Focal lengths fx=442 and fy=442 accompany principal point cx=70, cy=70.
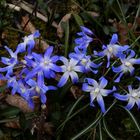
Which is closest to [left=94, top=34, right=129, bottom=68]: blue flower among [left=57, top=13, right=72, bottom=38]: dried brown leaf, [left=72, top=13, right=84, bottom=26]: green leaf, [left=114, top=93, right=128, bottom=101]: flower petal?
[left=114, top=93, right=128, bottom=101]: flower petal

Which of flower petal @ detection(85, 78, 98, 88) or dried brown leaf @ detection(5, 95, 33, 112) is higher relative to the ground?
flower petal @ detection(85, 78, 98, 88)

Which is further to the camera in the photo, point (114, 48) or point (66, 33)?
point (66, 33)

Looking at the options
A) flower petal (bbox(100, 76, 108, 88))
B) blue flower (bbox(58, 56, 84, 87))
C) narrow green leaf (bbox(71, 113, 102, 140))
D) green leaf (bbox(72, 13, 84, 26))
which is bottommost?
narrow green leaf (bbox(71, 113, 102, 140))

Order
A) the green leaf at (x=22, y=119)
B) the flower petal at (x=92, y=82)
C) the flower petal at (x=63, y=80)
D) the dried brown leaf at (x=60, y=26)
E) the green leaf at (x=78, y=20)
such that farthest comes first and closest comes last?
the dried brown leaf at (x=60, y=26) < the green leaf at (x=78, y=20) < the green leaf at (x=22, y=119) < the flower petal at (x=92, y=82) < the flower petal at (x=63, y=80)

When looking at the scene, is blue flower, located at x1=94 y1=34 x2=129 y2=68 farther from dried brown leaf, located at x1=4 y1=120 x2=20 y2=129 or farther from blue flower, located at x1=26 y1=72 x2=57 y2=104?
dried brown leaf, located at x1=4 y1=120 x2=20 y2=129

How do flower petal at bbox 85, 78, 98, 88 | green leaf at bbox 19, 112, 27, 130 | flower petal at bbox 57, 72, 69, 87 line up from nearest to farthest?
flower petal at bbox 57, 72, 69, 87, flower petal at bbox 85, 78, 98, 88, green leaf at bbox 19, 112, 27, 130

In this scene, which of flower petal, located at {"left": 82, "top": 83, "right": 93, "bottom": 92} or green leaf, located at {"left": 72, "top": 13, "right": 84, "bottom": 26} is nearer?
flower petal, located at {"left": 82, "top": 83, "right": 93, "bottom": 92}

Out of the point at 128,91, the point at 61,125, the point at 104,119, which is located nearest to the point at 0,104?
the point at 61,125

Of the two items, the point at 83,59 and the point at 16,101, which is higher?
the point at 83,59

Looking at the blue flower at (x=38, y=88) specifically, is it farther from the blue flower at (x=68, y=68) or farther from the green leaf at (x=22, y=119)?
the green leaf at (x=22, y=119)

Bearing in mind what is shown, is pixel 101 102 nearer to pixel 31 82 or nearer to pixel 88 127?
pixel 88 127

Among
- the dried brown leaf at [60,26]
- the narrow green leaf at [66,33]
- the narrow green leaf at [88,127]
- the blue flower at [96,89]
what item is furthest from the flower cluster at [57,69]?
the dried brown leaf at [60,26]

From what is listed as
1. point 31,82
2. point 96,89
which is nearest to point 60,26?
point 96,89

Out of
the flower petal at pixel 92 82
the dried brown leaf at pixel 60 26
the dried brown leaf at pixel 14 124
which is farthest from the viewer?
Answer: the dried brown leaf at pixel 60 26
